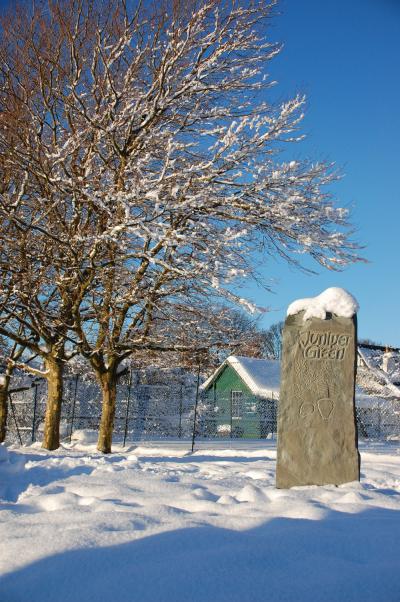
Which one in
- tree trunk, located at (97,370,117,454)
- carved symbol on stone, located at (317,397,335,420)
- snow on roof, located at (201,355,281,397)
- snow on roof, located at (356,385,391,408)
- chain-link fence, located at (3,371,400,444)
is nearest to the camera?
carved symbol on stone, located at (317,397,335,420)

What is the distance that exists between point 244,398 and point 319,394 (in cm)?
2298

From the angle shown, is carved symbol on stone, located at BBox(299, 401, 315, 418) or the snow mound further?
the snow mound

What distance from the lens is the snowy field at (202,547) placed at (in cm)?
276

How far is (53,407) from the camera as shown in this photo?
44.8ft

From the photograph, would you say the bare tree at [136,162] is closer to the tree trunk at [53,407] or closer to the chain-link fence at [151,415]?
the tree trunk at [53,407]

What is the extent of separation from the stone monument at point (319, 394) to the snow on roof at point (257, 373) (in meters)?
21.9

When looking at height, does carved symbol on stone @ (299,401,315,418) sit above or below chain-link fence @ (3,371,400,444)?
above

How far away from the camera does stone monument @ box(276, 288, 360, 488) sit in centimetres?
682

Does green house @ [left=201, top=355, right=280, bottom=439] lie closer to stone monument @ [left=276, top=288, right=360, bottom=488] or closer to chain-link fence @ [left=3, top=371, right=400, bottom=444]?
chain-link fence @ [left=3, top=371, right=400, bottom=444]

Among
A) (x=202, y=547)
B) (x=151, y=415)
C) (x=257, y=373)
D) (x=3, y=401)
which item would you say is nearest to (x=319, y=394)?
(x=202, y=547)

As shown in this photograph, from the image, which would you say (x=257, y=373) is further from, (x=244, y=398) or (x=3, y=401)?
(x=3, y=401)

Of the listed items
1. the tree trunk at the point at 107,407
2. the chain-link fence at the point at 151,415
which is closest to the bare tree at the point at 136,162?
the tree trunk at the point at 107,407

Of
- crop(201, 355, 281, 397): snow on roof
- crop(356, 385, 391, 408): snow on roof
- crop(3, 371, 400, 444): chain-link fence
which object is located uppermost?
crop(201, 355, 281, 397): snow on roof

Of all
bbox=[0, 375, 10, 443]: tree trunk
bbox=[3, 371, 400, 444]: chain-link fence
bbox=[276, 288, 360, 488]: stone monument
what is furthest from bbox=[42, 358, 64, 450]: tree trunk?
bbox=[3, 371, 400, 444]: chain-link fence
